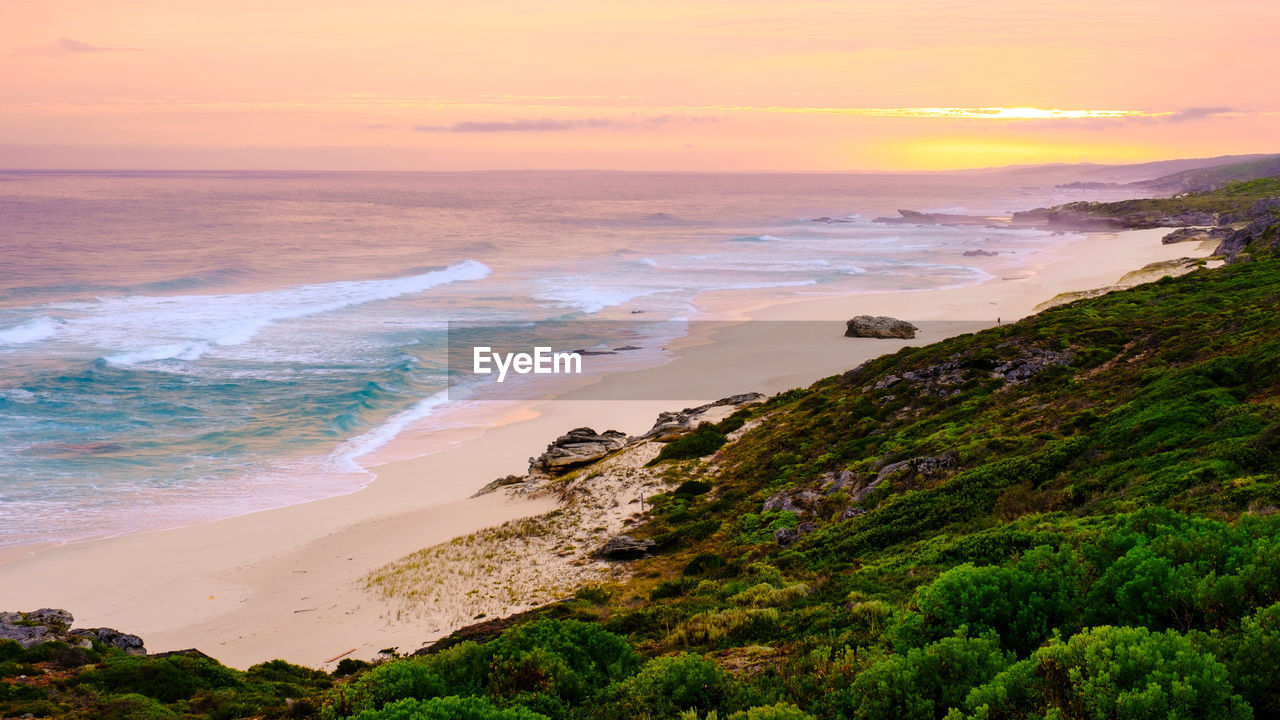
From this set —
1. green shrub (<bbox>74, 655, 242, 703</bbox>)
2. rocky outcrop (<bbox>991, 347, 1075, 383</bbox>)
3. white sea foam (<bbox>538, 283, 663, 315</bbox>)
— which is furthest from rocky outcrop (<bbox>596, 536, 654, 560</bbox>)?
white sea foam (<bbox>538, 283, 663, 315</bbox>)

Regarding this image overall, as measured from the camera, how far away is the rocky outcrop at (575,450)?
894 inches

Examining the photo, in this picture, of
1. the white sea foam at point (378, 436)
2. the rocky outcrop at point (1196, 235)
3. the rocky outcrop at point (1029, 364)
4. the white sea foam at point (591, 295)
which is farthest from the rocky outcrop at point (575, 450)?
the rocky outcrop at point (1196, 235)

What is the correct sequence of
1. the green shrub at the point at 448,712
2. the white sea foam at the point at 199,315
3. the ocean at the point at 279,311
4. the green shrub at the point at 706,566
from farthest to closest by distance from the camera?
the white sea foam at the point at 199,315
the ocean at the point at 279,311
the green shrub at the point at 706,566
the green shrub at the point at 448,712

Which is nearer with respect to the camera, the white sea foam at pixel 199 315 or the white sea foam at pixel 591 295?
the white sea foam at pixel 199 315

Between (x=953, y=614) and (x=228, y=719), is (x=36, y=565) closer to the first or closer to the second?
(x=228, y=719)

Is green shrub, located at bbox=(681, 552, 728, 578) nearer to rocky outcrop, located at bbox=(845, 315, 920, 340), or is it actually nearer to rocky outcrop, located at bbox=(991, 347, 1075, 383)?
rocky outcrop, located at bbox=(991, 347, 1075, 383)

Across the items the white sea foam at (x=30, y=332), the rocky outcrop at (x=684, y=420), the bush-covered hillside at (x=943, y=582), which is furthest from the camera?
the white sea foam at (x=30, y=332)

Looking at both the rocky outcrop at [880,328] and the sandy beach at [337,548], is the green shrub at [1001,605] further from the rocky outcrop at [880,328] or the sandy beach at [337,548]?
the rocky outcrop at [880,328]

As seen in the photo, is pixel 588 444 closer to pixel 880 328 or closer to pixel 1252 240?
pixel 880 328

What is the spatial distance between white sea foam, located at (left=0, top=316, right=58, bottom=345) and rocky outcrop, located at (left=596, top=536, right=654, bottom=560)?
126ft

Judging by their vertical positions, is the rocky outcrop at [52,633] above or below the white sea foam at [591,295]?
below

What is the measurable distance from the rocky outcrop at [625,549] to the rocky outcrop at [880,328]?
24051 millimetres

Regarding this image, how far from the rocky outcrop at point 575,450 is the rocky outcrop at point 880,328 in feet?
54.3

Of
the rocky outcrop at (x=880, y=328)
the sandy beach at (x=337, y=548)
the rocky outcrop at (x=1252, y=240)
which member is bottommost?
the sandy beach at (x=337, y=548)
